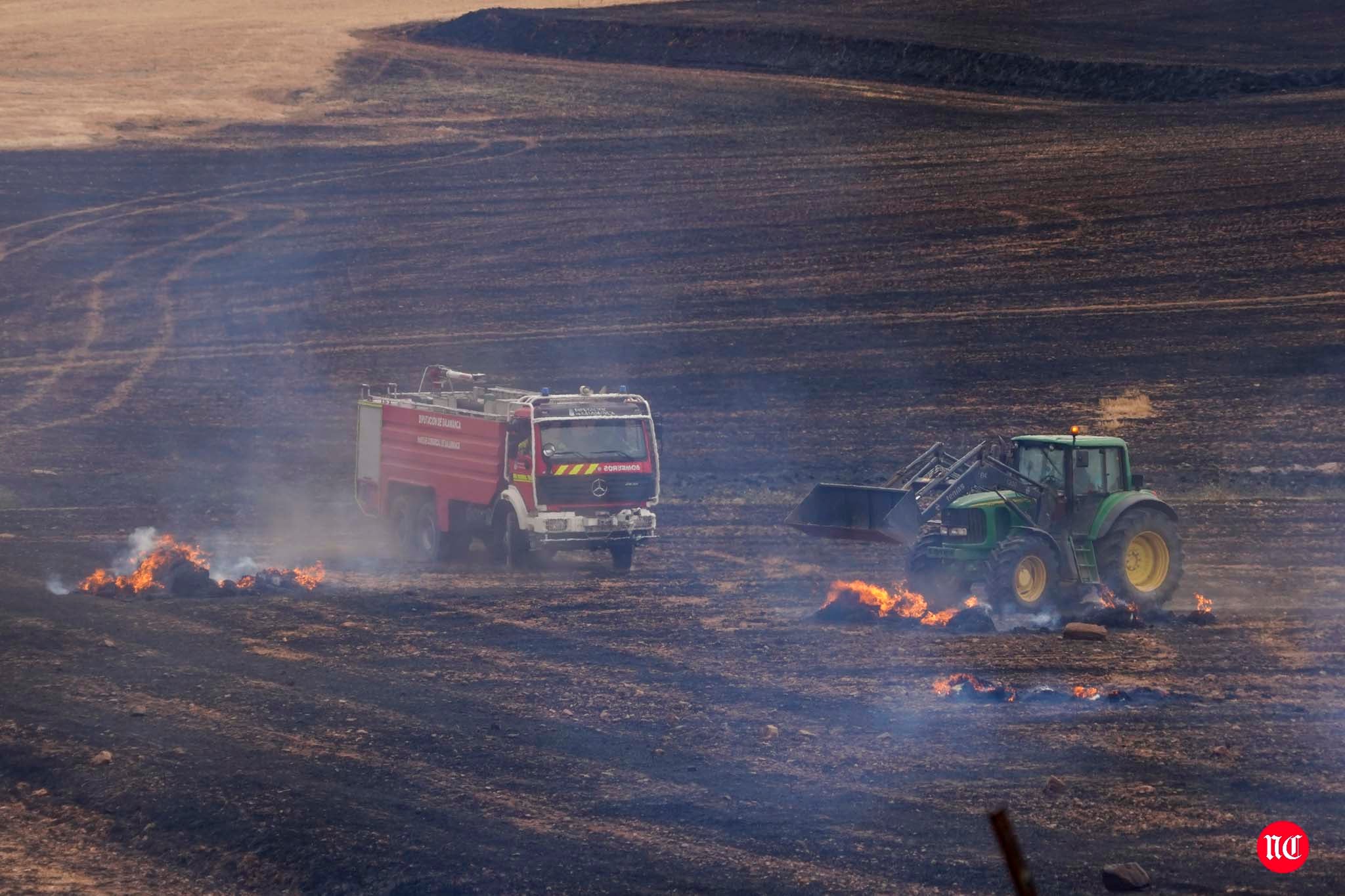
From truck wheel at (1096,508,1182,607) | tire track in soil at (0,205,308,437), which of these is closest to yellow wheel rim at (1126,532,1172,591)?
truck wheel at (1096,508,1182,607)

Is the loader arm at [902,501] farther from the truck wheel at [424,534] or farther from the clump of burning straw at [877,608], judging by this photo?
the truck wheel at [424,534]

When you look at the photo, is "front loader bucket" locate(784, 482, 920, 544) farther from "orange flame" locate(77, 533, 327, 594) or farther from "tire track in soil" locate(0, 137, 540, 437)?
"tire track in soil" locate(0, 137, 540, 437)

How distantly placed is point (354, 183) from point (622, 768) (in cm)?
3705

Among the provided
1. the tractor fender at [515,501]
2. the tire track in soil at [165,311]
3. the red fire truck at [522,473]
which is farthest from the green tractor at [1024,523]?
the tire track in soil at [165,311]

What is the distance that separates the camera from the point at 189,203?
147 ft

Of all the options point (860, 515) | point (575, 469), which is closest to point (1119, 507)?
point (860, 515)

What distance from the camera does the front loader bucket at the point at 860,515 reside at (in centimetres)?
1703

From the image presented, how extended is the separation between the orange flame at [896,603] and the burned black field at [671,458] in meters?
0.57

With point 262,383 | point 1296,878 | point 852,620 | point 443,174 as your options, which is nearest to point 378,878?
point 1296,878

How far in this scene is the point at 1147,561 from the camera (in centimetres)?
1777

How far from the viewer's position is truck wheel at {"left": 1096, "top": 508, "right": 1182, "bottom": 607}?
17.1 meters

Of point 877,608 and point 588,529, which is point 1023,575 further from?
point 588,529

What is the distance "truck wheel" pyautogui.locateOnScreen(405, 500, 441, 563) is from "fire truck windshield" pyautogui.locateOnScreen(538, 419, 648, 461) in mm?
2717

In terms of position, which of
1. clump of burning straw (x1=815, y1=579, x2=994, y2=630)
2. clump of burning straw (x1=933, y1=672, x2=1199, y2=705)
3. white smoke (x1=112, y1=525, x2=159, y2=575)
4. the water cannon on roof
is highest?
the water cannon on roof
